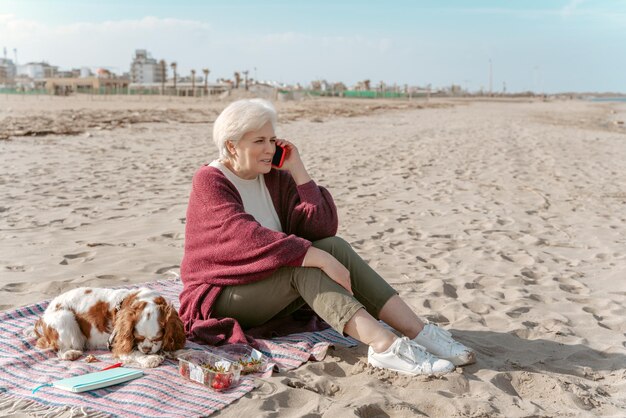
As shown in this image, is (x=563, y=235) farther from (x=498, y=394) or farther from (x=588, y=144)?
(x=588, y=144)

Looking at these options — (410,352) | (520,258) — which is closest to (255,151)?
(410,352)

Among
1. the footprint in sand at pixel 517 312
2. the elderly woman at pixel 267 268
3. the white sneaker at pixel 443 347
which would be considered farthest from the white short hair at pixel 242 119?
the footprint in sand at pixel 517 312

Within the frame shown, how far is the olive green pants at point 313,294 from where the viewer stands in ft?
10.3

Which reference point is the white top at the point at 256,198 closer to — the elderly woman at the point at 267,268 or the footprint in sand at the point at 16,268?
the elderly woman at the point at 267,268

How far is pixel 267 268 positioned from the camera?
3.21 meters

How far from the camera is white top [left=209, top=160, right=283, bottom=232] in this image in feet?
11.6

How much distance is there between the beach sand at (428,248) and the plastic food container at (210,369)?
13cm

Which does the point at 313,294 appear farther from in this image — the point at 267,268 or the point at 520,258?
the point at 520,258

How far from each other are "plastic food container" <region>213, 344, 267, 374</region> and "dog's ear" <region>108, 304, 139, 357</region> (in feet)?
1.50

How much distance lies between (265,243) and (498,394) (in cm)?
127

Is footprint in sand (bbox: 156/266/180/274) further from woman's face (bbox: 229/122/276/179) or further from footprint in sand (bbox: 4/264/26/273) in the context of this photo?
woman's face (bbox: 229/122/276/179)

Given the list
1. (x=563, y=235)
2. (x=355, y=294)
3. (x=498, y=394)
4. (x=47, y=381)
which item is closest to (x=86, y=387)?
(x=47, y=381)

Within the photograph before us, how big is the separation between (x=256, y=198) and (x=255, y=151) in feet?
0.95

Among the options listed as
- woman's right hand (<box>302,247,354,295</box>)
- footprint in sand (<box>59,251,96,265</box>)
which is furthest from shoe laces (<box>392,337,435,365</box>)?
footprint in sand (<box>59,251,96,265</box>)
